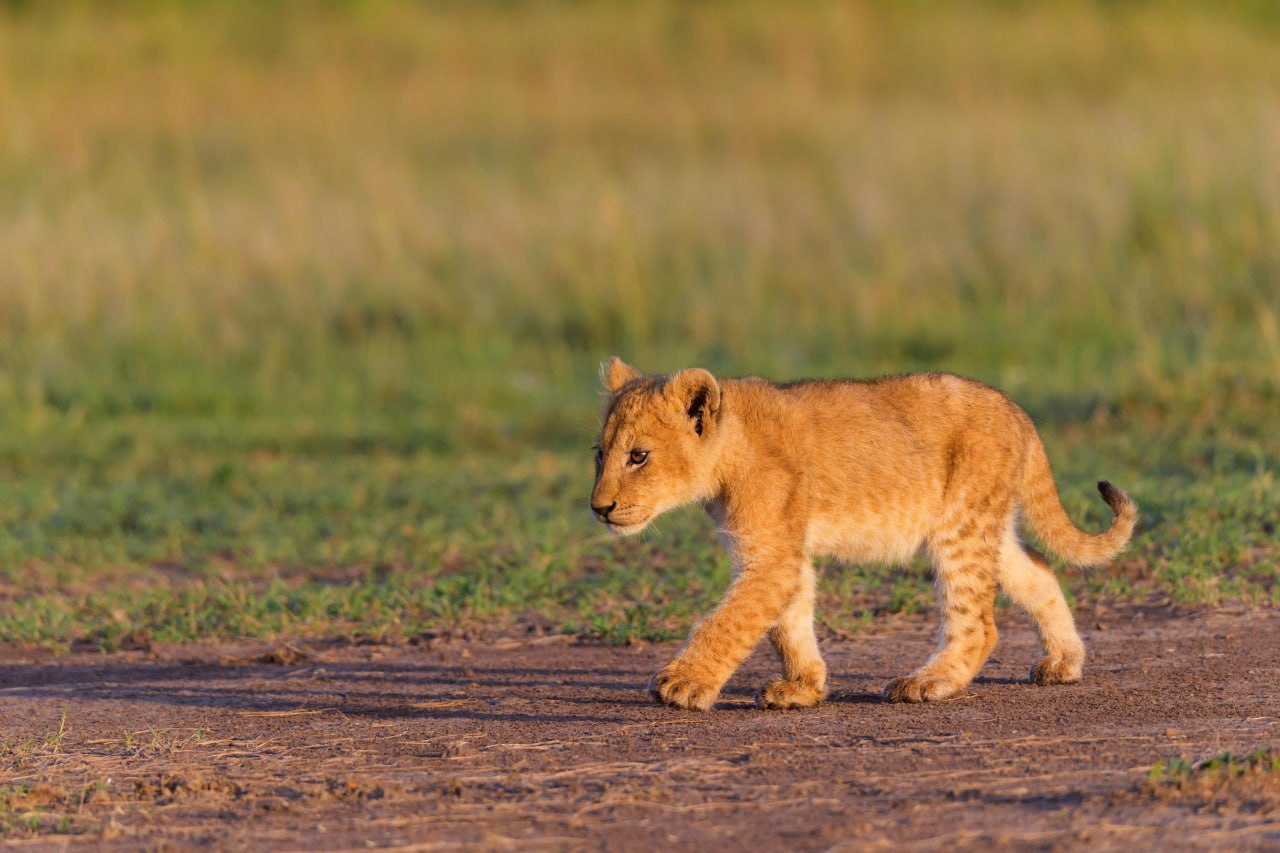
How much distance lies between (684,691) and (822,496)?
84 cm

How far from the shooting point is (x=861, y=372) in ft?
41.1

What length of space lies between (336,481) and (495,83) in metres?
Answer: 13.5

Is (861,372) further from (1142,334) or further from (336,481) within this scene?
(336,481)

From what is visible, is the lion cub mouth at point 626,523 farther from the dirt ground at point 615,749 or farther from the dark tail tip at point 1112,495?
the dark tail tip at point 1112,495

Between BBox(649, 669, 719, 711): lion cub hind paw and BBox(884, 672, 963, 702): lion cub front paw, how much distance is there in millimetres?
632

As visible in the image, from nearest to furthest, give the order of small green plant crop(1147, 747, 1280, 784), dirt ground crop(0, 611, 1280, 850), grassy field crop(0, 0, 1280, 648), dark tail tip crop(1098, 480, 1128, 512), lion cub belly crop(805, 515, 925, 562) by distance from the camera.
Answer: dirt ground crop(0, 611, 1280, 850) → small green plant crop(1147, 747, 1280, 784) → lion cub belly crop(805, 515, 925, 562) → dark tail tip crop(1098, 480, 1128, 512) → grassy field crop(0, 0, 1280, 648)

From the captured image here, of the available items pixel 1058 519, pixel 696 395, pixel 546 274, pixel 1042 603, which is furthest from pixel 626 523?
pixel 546 274

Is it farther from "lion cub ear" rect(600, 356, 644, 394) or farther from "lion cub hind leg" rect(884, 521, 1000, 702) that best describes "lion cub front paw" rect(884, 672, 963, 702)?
"lion cub ear" rect(600, 356, 644, 394)

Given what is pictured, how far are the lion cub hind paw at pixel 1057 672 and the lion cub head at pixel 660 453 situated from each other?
131 cm

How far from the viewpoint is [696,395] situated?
220 inches

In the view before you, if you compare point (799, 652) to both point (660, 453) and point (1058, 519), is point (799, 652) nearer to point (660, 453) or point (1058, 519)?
point (660, 453)

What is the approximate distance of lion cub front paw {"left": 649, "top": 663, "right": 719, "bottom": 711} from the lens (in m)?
5.35

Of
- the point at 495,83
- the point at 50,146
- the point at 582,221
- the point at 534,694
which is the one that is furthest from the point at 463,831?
the point at 495,83

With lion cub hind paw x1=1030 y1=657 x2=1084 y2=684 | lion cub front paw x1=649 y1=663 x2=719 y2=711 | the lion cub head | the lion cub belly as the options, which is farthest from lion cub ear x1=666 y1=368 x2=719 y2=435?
lion cub hind paw x1=1030 y1=657 x2=1084 y2=684
